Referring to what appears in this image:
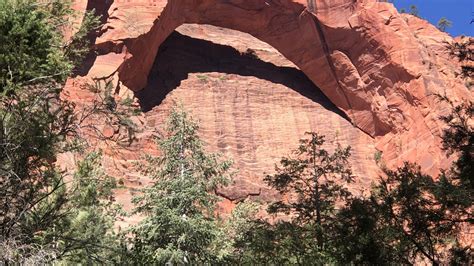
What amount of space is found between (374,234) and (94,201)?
11.3m

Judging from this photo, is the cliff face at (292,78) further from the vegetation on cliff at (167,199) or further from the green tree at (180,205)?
the vegetation on cliff at (167,199)

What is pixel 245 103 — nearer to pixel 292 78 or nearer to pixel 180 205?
pixel 292 78

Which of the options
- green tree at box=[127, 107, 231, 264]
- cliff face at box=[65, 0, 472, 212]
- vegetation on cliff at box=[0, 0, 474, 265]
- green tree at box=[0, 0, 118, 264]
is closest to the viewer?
green tree at box=[0, 0, 118, 264]

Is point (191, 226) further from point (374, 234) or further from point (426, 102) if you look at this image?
point (426, 102)

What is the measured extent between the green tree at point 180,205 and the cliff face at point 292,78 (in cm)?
1619

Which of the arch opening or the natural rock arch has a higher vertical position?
the natural rock arch

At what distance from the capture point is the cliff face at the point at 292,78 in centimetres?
3259

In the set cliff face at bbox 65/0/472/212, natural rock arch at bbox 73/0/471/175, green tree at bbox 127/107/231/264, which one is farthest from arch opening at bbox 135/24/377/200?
green tree at bbox 127/107/231/264

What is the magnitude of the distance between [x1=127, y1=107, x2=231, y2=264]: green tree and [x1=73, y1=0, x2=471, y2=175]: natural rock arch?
18478 mm

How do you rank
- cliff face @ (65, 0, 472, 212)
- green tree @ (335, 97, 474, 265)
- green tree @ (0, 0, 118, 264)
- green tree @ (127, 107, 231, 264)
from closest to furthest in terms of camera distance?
green tree @ (0, 0, 118, 264), green tree @ (335, 97, 474, 265), green tree @ (127, 107, 231, 264), cliff face @ (65, 0, 472, 212)

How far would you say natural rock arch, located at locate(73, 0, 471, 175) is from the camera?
33.6 metres

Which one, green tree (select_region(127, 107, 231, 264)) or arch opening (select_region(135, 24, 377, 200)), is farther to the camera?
arch opening (select_region(135, 24, 377, 200))

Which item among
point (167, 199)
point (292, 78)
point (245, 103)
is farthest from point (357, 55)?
point (167, 199)

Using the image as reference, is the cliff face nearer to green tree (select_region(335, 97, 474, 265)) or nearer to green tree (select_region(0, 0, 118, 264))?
green tree (select_region(335, 97, 474, 265))
